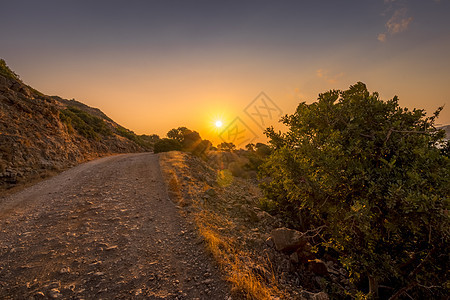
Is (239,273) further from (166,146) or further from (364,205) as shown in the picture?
(166,146)

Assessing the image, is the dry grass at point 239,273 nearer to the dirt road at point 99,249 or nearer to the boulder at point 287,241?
the dirt road at point 99,249

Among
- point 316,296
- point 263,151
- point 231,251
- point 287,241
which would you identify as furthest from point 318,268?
point 263,151

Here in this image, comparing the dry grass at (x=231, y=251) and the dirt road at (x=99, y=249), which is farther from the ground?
the dry grass at (x=231, y=251)

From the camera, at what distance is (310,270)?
918 cm

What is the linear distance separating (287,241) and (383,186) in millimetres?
5784

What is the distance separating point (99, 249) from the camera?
6.57 meters

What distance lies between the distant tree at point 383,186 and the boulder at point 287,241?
2577 mm

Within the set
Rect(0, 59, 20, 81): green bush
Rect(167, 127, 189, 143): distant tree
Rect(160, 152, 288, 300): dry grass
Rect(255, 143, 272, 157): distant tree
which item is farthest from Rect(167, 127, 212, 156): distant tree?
Rect(160, 152, 288, 300): dry grass

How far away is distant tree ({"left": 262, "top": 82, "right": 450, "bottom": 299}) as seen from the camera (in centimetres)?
520

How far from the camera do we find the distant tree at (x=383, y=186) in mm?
5199

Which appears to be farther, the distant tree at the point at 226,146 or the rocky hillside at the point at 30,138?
the distant tree at the point at 226,146

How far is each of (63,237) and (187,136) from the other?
1335 inches

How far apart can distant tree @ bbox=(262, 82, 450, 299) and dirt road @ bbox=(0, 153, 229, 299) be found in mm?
5137

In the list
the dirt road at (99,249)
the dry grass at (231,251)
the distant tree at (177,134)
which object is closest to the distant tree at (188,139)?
the distant tree at (177,134)
